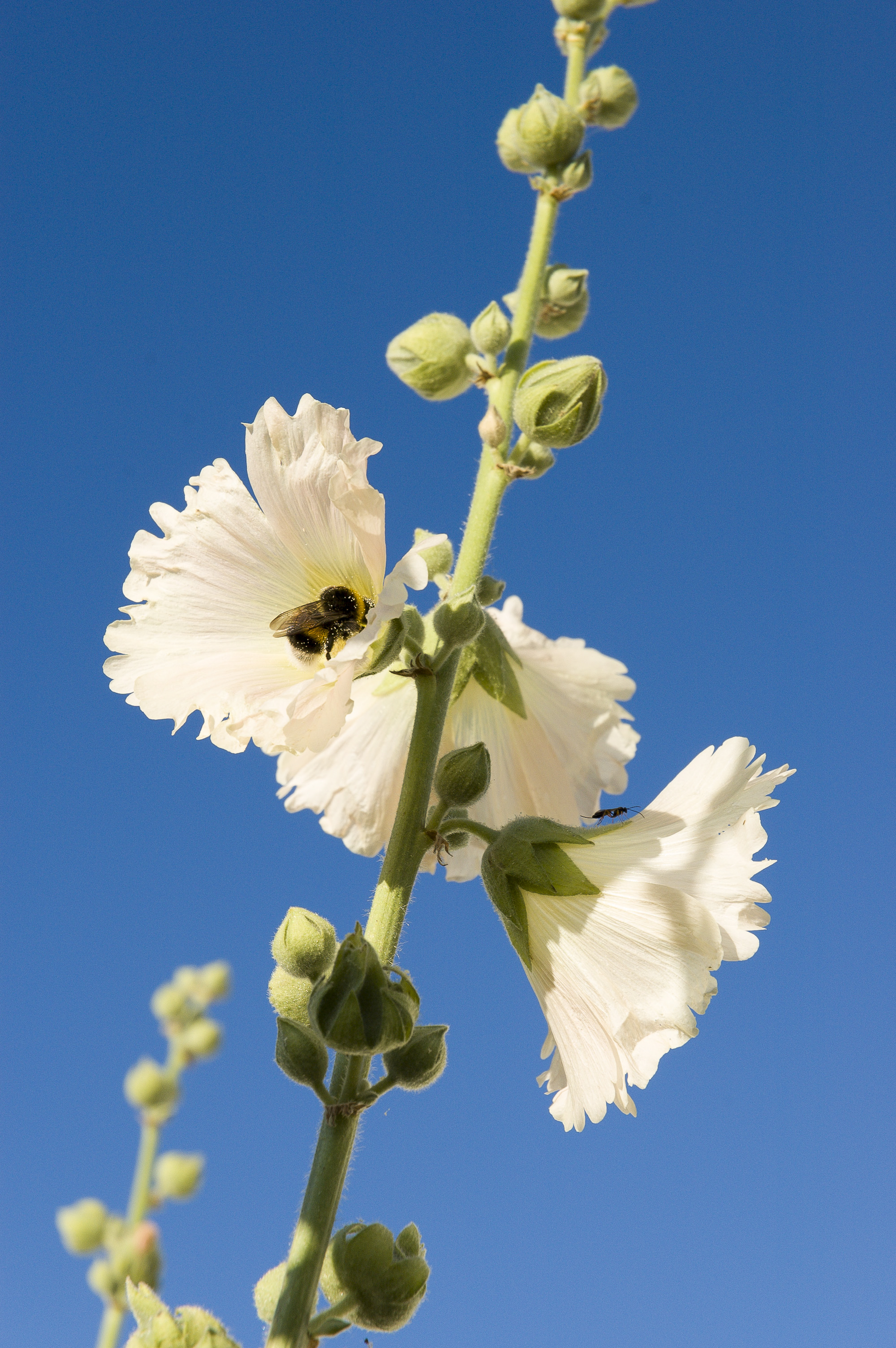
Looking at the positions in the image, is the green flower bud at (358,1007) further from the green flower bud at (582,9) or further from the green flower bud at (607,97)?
the green flower bud at (582,9)

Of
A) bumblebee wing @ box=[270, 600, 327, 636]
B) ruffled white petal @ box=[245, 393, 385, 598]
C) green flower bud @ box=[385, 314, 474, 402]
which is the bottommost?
bumblebee wing @ box=[270, 600, 327, 636]

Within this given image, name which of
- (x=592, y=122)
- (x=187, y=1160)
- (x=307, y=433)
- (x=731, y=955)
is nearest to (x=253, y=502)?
(x=307, y=433)

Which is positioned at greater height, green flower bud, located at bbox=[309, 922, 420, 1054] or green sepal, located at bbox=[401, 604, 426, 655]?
green sepal, located at bbox=[401, 604, 426, 655]

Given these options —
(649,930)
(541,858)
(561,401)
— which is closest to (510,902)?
(541,858)

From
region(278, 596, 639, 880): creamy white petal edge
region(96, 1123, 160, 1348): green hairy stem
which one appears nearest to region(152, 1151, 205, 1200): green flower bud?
region(96, 1123, 160, 1348): green hairy stem

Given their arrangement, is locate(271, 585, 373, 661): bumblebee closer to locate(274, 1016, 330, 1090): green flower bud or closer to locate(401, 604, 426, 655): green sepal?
locate(401, 604, 426, 655): green sepal

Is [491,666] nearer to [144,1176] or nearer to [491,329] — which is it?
[491,329]
